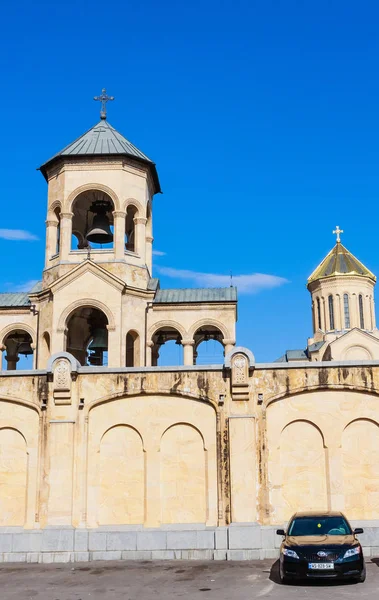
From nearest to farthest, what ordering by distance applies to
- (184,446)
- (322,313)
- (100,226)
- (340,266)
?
(184,446) → (100,226) → (322,313) → (340,266)

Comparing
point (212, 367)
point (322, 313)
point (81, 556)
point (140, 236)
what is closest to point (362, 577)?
point (212, 367)

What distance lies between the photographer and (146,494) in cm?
1941

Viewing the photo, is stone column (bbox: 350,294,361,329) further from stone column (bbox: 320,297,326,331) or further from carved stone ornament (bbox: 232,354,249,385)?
carved stone ornament (bbox: 232,354,249,385)

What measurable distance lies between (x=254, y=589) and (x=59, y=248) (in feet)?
60.8

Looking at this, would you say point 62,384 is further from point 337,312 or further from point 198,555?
point 337,312

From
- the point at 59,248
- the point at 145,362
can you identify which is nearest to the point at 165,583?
the point at 145,362

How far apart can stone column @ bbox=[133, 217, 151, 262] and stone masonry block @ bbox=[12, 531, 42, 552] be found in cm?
1386

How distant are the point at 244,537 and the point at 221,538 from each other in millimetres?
652

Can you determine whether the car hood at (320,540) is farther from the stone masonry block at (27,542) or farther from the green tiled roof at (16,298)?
the green tiled roof at (16,298)

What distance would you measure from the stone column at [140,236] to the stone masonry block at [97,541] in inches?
538

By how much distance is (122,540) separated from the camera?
18.7m

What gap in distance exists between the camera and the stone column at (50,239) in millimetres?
29438

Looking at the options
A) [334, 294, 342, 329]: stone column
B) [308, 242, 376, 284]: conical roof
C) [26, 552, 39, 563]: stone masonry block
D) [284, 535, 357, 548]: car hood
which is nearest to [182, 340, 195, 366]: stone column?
[26, 552, 39, 563]: stone masonry block

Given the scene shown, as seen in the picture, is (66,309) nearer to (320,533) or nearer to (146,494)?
(146,494)
